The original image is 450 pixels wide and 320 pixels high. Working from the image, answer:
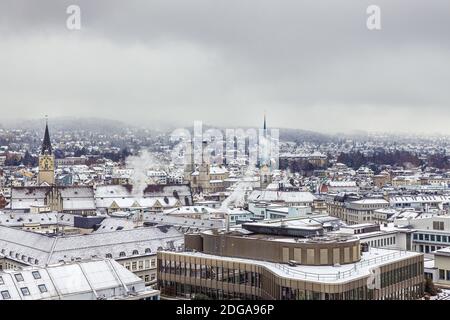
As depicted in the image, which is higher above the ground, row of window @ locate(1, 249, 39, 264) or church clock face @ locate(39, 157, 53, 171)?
church clock face @ locate(39, 157, 53, 171)

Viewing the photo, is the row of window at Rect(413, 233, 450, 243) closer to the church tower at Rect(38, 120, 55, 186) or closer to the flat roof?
the flat roof

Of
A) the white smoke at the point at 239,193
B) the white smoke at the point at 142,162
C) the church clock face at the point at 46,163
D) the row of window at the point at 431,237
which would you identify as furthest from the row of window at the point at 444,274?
the white smoke at the point at 142,162

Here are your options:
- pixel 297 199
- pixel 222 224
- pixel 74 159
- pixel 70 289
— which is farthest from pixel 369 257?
pixel 74 159

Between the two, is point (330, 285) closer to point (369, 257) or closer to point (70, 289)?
point (369, 257)

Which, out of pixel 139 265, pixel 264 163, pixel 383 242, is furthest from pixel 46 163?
pixel 383 242

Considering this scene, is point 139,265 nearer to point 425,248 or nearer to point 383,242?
point 383,242

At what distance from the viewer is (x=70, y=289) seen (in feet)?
30.6

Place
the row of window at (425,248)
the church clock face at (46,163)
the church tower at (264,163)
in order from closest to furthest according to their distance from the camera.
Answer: the row of window at (425,248), the church clock face at (46,163), the church tower at (264,163)

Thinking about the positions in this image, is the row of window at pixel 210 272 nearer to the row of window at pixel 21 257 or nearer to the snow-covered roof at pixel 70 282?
the snow-covered roof at pixel 70 282

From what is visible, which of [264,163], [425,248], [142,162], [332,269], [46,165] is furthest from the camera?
[142,162]

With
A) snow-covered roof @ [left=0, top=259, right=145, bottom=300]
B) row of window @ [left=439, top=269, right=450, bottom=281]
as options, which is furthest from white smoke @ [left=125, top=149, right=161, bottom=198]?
snow-covered roof @ [left=0, top=259, right=145, bottom=300]

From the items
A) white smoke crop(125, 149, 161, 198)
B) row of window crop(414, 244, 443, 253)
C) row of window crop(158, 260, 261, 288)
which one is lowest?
row of window crop(414, 244, 443, 253)
